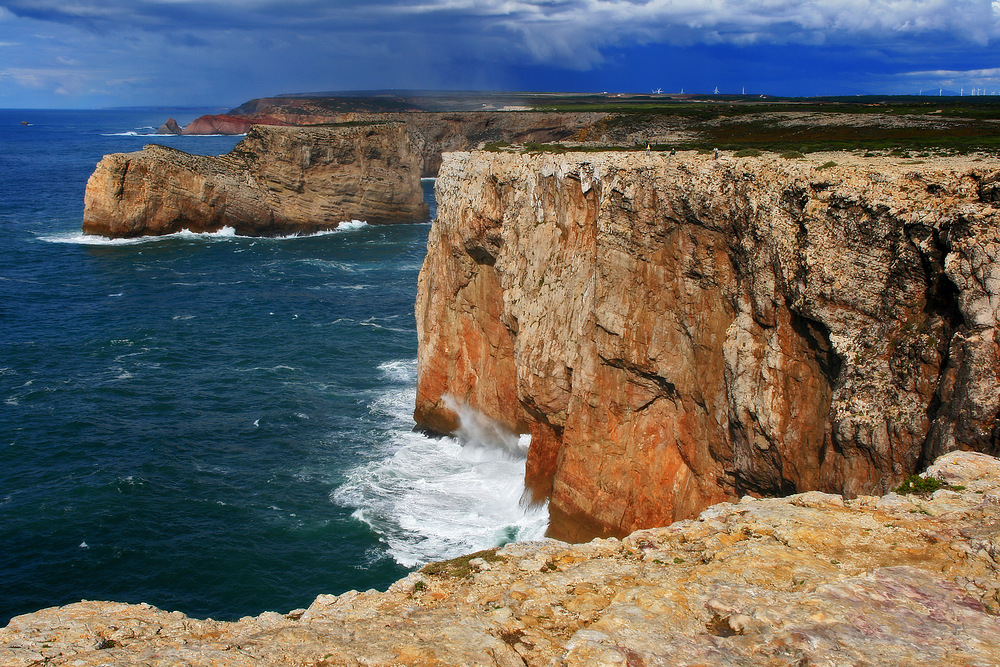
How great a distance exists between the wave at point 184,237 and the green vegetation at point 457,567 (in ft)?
283

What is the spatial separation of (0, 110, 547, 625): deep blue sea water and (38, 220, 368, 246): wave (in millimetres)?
18171

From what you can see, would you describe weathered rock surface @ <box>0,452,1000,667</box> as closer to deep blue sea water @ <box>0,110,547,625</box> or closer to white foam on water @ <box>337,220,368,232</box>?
deep blue sea water @ <box>0,110,547,625</box>

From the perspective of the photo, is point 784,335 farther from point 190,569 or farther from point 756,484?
point 190,569

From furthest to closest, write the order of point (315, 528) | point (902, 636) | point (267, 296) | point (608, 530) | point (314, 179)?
point (314, 179)
point (267, 296)
point (315, 528)
point (608, 530)
point (902, 636)

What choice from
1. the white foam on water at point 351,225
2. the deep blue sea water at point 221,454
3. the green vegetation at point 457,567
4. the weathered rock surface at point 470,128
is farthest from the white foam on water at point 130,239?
the green vegetation at point 457,567

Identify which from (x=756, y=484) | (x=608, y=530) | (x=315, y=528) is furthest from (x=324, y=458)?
(x=756, y=484)

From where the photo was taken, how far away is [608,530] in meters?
27.2

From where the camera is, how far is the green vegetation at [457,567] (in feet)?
44.2

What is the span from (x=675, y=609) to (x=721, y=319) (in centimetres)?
1330

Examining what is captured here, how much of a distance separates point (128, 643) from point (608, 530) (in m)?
18.8

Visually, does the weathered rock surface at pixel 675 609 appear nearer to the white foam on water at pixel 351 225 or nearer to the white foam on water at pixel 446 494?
the white foam on water at pixel 446 494

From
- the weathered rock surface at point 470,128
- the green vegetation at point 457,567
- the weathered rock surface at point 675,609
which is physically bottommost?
the green vegetation at point 457,567

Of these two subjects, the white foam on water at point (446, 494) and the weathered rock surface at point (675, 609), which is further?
the white foam on water at point (446, 494)

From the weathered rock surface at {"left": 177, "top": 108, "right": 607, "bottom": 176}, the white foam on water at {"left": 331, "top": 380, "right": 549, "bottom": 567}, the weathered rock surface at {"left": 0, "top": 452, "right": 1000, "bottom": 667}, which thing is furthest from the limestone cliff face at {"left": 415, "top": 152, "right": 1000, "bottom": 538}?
the weathered rock surface at {"left": 177, "top": 108, "right": 607, "bottom": 176}
